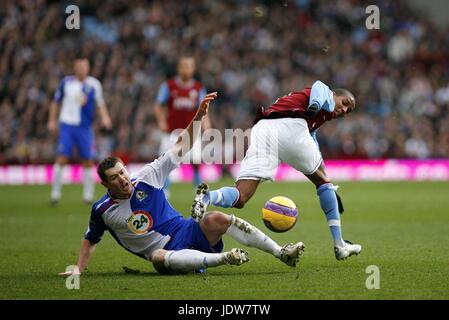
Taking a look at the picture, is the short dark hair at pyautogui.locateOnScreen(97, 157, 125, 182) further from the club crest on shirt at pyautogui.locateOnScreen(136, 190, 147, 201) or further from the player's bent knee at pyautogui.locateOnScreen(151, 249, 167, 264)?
the player's bent knee at pyautogui.locateOnScreen(151, 249, 167, 264)

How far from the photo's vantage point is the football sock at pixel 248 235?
7.13 meters

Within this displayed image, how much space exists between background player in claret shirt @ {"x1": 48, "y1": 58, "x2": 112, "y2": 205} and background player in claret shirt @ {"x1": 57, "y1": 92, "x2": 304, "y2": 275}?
762cm

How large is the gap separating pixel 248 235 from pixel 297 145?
106 cm

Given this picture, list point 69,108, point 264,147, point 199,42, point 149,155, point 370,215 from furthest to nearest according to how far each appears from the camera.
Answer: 1. point 199,42
2. point 149,155
3. point 69,108
4. point 370,215
5. point 264,147

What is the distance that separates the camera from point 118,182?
22.2 ft

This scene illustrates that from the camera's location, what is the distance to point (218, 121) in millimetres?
23281

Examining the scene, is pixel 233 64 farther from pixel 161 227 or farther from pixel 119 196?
pixel 119 196

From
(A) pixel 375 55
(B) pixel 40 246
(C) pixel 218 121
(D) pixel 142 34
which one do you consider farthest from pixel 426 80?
(B) pixel 40 246

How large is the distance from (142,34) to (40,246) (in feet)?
52.3

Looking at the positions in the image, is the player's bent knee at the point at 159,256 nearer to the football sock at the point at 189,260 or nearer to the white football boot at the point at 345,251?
the football sock at the point at 189,260

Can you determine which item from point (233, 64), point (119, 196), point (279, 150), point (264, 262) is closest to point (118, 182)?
point (119, 196)

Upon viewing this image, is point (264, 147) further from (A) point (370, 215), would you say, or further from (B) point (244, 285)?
(A) point (370, 215)
